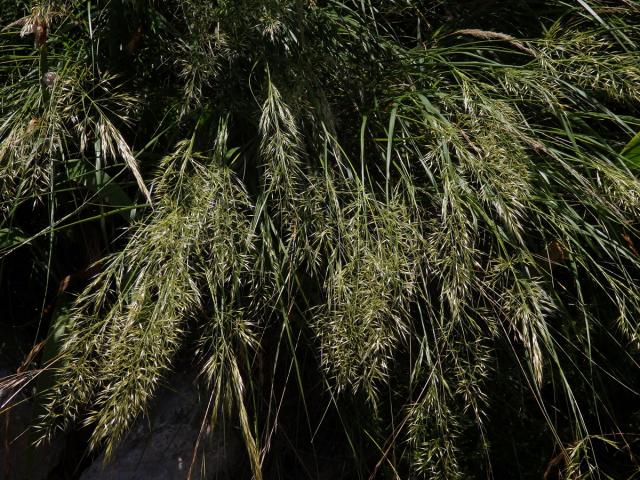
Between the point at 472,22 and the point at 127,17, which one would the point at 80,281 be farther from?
the point at 472,22

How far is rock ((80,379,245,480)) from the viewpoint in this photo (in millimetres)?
1946

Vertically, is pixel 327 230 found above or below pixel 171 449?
above

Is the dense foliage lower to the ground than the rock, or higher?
higher

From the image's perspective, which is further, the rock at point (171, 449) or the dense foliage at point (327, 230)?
the rock at point (171, 449)

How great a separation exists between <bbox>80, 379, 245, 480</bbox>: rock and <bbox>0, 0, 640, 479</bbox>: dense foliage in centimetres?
8

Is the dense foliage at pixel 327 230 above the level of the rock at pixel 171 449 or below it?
above

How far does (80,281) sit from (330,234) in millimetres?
713

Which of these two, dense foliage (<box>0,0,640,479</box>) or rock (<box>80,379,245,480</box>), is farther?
rock (<box>80,379,245,480</box>)

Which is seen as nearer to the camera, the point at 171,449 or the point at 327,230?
the point at 327,230

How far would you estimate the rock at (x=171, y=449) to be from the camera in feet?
6.39

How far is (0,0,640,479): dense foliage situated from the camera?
1.64m

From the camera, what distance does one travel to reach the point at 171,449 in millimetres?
1976

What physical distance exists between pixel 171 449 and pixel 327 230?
0.70m

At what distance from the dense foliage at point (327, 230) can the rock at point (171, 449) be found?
0.25 feet
